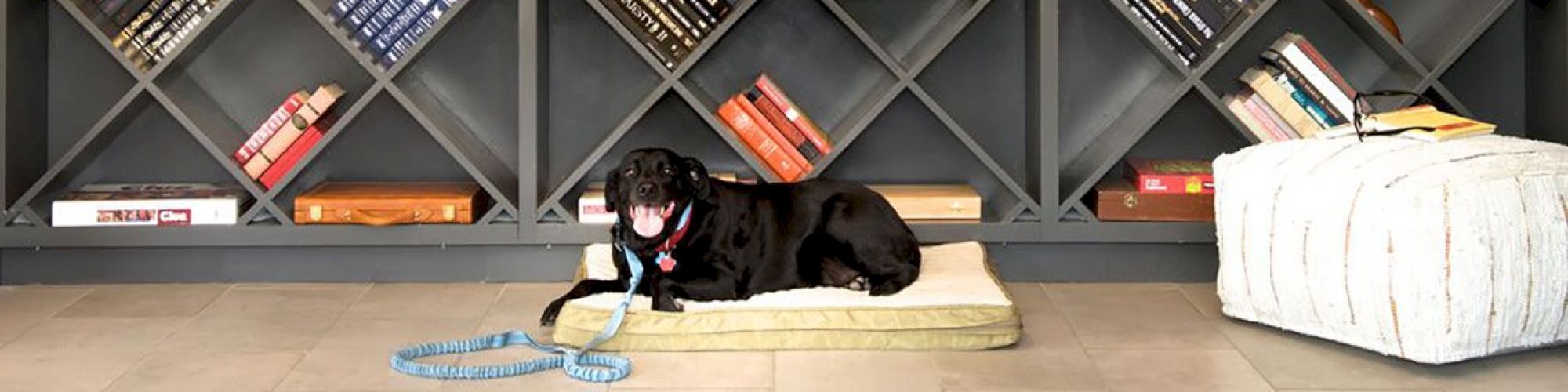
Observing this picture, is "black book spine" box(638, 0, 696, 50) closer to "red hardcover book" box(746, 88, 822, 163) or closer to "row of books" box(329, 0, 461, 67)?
"red hardcover book" box(746, 88, 822, 163)

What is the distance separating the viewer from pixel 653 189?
13.5 ft

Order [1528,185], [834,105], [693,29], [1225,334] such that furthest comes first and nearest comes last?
[834,105] → [693,29] → [1225,334] → [1528,185]

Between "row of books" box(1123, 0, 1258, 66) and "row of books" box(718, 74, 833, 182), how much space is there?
34.9 inches

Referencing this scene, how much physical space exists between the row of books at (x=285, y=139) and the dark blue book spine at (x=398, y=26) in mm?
171

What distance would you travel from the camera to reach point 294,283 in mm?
4949

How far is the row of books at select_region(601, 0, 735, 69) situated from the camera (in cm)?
487

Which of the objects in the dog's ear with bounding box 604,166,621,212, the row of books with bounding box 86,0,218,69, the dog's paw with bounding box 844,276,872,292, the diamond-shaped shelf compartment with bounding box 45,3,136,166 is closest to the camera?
the dog's ear with bounding box 604,166,621,212

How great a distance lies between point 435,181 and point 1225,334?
85.2 inches

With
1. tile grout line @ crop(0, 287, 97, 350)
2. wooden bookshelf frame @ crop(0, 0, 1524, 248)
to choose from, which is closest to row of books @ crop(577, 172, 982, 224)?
wooden bookshelf frame @ crop(0, 0, 1524, 248)

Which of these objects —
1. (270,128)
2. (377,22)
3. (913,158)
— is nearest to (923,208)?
(913,158)

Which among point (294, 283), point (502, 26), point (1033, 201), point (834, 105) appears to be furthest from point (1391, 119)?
Answer: point (294, 283)

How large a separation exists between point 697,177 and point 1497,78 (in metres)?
2.32

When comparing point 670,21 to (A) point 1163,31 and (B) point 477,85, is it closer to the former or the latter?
(B) point 477,85

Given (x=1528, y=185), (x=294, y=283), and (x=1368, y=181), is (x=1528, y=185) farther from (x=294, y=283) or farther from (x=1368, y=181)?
(x=294, y=283)
